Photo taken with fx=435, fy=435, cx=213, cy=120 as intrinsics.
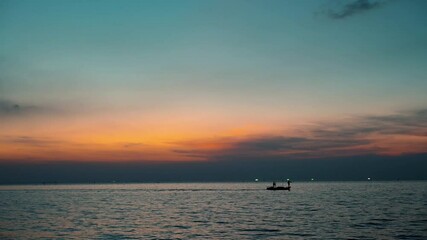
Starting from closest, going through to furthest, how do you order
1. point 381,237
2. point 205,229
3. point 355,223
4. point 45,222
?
point 381,237 → point 205,229 → point 355,223 → point 45,222

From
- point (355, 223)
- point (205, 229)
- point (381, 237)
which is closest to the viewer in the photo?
point (381, 237)

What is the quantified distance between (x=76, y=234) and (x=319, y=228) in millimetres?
30551

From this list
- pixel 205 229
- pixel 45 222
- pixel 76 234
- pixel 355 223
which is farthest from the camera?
pixel 45 222

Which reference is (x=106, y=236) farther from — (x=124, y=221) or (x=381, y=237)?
(x=381, y=237)

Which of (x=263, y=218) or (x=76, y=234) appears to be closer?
(x=76, y=234)

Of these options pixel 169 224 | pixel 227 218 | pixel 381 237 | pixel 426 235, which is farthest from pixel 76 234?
pixel 426 235

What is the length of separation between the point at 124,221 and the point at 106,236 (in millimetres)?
→ 16813

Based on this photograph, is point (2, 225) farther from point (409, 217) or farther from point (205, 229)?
point (409, 217)

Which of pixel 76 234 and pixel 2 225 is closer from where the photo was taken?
pixel 76 234

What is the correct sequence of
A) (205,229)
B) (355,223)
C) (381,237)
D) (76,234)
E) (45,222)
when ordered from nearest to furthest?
(381,237)
(76,234)
(205,229)
(355,223)
(45,222)

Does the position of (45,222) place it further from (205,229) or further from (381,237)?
(381,237)

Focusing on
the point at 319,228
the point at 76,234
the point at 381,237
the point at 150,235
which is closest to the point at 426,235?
the point at 381,237

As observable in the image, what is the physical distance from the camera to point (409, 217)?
A: 6838 cm

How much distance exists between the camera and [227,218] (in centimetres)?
6962
